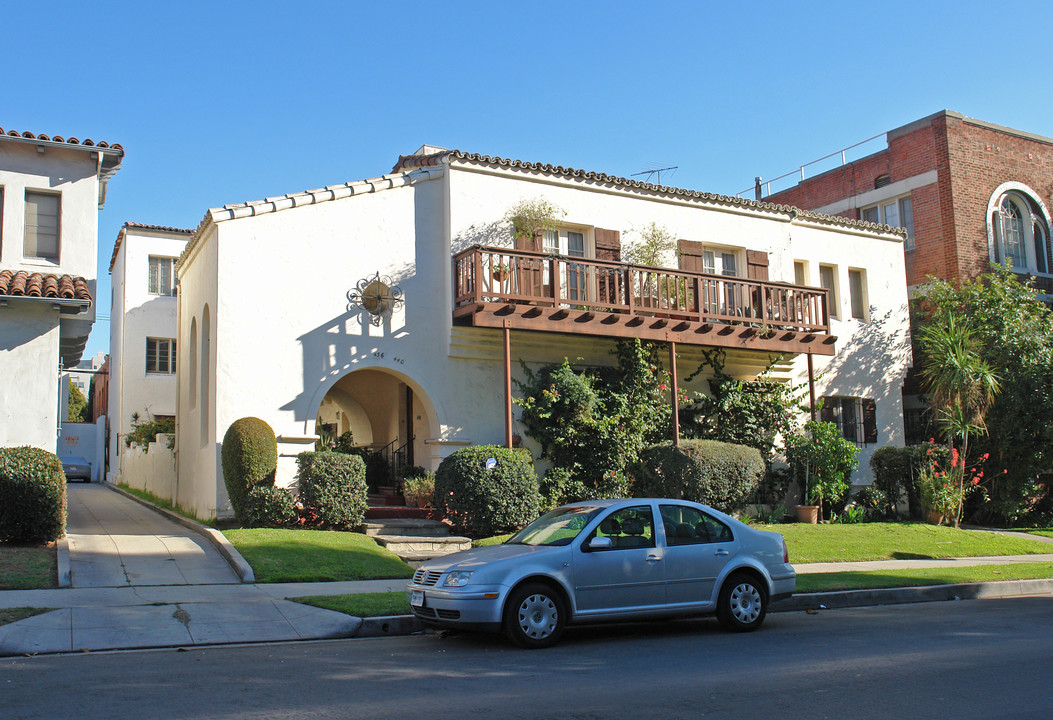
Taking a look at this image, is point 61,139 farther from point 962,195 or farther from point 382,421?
point 962,195

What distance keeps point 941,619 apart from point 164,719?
8.44 meters

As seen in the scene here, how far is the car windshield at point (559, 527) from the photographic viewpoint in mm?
8961

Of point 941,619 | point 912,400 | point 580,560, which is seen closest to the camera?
point 580,560

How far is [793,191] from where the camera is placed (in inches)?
1268

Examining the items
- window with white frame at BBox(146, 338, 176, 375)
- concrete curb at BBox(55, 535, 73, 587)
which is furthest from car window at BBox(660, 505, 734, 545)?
window with white frame at BBox(146, 338, 176, 375)

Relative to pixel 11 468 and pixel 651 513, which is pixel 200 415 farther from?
pixel 651 513

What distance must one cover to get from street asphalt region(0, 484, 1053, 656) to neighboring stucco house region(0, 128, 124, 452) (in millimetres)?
2345

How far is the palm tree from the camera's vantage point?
20.4 metres

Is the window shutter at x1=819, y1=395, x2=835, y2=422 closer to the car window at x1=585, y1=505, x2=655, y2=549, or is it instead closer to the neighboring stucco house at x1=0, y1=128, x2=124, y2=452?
the car window at x1=585, y1=505, x2=655, y2=549

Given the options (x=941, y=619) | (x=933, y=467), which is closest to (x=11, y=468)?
(x=941, y=619)

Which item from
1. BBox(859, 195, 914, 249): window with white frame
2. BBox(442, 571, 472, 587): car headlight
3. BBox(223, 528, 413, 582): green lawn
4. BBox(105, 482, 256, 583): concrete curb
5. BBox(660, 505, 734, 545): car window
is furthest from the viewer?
BBox(859, 195, 914, 249): window with white frame

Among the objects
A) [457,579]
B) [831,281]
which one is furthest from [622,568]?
[831,281]

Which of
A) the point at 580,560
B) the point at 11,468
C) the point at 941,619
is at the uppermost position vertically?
the point at 11,468

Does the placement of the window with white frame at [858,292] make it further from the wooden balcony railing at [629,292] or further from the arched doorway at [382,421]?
the arched doorway at [382,421]
